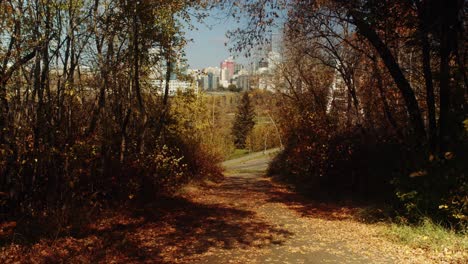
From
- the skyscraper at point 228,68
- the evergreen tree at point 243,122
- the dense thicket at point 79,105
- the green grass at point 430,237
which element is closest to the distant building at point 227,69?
the skyscraper at point 228,68

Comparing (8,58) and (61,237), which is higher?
(8,58)

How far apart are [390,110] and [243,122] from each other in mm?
58792

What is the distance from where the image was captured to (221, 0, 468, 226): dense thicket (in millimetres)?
7930

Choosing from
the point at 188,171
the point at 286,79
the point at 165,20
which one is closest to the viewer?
the point at 165,20

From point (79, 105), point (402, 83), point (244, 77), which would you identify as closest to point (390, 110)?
point (402, 83)

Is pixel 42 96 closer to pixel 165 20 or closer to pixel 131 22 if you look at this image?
pixel 131 22

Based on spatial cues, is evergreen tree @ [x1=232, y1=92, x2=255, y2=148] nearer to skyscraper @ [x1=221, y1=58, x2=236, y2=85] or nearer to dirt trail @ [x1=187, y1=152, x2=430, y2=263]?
skyscraper @ [x1=221, y1=58, x2=236, y2=85]

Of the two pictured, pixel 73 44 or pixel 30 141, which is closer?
pixel 30 141

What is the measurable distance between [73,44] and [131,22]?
7.86 feet

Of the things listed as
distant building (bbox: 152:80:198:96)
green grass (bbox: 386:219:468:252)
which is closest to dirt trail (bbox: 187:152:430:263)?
green grass (bbox: 386:219:468:252)

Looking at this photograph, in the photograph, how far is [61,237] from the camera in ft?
23.2

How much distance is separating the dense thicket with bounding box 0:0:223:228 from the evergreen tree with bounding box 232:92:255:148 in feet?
189

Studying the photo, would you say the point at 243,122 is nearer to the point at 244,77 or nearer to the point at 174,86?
the point at 244,77

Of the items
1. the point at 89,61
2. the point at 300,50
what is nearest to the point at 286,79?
the point at 300,50
